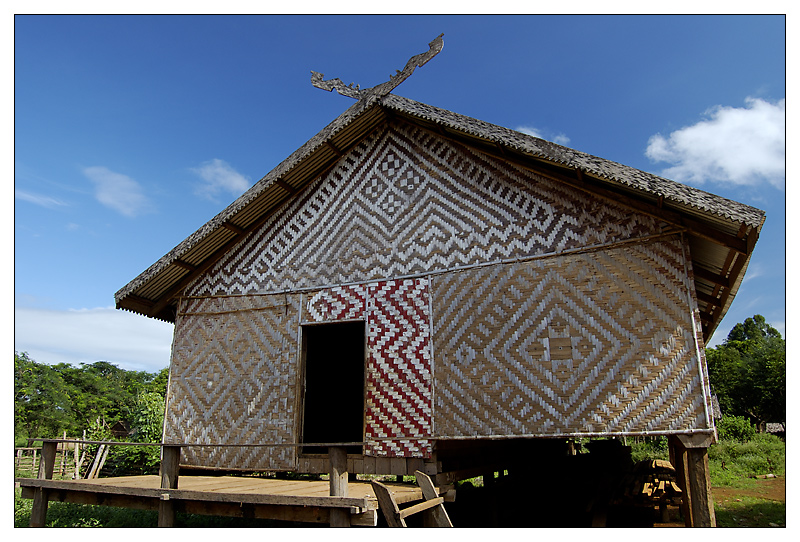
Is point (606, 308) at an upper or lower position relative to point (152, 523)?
upper

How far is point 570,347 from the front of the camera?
563 centimetres

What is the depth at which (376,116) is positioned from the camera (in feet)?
23.9

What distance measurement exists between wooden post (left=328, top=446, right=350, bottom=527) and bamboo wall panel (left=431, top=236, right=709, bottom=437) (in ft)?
5.38

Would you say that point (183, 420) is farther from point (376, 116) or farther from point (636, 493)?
point (636, 493)

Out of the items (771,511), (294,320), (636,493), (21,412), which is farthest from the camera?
(21,412)

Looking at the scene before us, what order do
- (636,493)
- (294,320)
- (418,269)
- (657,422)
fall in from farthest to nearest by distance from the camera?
(636,493) < (294,320) < (418,269) < (657,422)

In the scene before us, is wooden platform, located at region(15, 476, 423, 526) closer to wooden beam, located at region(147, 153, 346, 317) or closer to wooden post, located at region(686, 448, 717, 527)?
wooden beam, located at region(147, 153, 346, 317)

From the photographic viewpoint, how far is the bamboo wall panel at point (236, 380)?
6922mm

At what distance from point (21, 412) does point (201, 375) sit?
26730 millimetres

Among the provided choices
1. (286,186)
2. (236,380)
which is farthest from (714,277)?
(236,380)

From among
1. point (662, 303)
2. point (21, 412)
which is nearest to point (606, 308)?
point (662, 303)

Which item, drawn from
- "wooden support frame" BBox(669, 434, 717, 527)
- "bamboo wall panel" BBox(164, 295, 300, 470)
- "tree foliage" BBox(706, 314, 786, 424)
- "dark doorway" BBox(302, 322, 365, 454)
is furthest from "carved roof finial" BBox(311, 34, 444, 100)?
"tree foliage" BBox(706, 314, 786, 424)

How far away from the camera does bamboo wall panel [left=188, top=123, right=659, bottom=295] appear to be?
19.6 ft

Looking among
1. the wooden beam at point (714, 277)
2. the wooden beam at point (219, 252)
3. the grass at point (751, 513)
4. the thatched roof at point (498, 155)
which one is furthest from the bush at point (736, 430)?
the wooden beam at point (219, 252)
